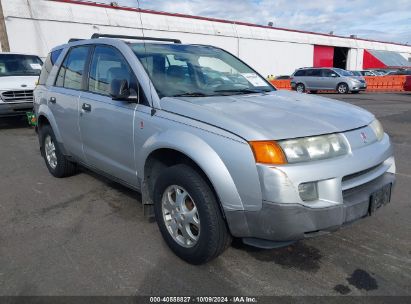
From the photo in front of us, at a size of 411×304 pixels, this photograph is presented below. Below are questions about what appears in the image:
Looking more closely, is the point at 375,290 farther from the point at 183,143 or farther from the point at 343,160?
the point at 183,143

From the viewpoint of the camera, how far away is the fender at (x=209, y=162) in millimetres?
2465

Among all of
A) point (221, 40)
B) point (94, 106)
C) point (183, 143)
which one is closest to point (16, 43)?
point (221, 40)

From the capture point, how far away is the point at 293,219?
2340 mm

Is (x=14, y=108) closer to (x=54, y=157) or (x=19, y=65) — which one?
(x=19, y=65)

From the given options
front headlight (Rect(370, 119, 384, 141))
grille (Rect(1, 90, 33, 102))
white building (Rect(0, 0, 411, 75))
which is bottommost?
grille (Rect(1, 90, 33, 102))

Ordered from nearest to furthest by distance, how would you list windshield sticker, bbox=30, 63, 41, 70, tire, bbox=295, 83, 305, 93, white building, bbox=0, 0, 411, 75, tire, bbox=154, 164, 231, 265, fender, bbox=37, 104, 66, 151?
tire, bbox=154, 164, 231, 265
fender, bbox=37, 104, 66, 151
windshield sticker, bbox=30, 63, 41, 70
white building, bbox=0, 0, 411, 75
tire, bbox=295, 83, 305, 93

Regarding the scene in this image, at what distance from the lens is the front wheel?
21.4 m

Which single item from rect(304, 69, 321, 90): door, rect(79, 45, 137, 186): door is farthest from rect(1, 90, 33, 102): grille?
rect(304, 69, 321, 90): door

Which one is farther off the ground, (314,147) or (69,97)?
(69,97)

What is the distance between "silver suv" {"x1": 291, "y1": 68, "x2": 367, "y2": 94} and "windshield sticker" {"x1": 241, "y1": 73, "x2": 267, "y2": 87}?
18.7 metres

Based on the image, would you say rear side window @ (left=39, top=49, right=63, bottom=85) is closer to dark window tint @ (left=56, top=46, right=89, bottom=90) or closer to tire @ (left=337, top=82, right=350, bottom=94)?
dark window tint @ (left=56, top=46, right=89, bottom=90)

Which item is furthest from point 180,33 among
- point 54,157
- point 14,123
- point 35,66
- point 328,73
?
point 54,157

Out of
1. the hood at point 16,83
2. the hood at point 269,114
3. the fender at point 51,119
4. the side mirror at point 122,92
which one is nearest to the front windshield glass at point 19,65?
the hood at point 16,83

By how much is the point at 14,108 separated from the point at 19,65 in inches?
70.1
